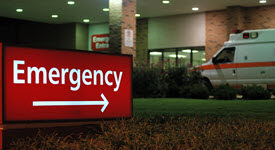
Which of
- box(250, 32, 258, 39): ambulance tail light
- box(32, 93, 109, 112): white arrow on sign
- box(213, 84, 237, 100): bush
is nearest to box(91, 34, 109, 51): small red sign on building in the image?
box(250, 32, 258, 39): ambulance tail light

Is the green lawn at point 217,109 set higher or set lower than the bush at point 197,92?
lower

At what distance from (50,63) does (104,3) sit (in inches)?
753

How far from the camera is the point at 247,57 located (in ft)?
54.8

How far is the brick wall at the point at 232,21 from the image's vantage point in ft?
79.4

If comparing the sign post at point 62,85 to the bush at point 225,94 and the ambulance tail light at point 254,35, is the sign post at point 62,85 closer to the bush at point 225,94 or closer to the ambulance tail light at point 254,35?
the bush at point 225,94

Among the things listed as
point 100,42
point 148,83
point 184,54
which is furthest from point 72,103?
point 100,42

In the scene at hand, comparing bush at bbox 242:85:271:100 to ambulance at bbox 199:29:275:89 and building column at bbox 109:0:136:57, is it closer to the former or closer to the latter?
ambulance at bbox 199:29:275:89

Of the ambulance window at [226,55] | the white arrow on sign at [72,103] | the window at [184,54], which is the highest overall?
the window at [184,54]

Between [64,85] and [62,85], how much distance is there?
2cm

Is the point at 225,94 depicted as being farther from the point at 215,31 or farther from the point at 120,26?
the point at 215,31

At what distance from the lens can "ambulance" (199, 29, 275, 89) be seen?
1631 cm

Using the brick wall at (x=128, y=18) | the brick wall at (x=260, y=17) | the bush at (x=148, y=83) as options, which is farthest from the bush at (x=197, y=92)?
the brick wall at (x=260, y=17)

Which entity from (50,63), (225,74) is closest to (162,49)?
(225,74)

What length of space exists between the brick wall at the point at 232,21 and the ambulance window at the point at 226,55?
7382mm
